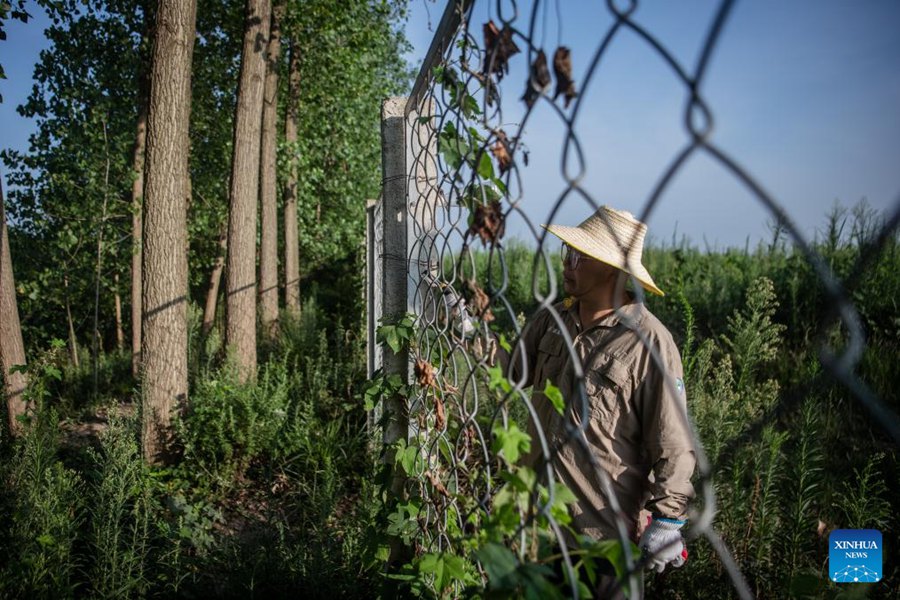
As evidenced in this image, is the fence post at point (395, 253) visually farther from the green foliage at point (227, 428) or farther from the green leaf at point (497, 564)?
the green foliage at point (227, 428)

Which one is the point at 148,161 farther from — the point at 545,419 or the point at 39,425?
the point at 545,419

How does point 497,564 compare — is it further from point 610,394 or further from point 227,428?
point 227,428

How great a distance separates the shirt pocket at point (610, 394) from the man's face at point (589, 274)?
303 millimetres

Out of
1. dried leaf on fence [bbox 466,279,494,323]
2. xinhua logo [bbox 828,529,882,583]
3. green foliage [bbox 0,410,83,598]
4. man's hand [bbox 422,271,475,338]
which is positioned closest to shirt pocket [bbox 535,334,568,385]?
man's hand [bbox 422,271,475,338]

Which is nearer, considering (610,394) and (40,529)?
(610,394)

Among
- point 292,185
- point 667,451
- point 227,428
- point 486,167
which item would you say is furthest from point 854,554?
point 292,185

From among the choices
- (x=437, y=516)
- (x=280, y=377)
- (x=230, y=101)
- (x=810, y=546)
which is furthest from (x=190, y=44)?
(x=230, y=101)

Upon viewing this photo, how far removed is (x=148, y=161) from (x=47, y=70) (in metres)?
5.21

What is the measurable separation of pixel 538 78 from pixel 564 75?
6 cm

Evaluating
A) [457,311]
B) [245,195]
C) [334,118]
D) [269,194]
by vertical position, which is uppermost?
[334,118]

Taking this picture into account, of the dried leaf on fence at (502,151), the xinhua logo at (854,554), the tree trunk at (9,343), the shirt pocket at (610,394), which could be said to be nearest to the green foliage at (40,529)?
the tree trunk at (9,343)

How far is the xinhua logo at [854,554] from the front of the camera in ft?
8.55

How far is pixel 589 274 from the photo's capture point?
7.20 ft

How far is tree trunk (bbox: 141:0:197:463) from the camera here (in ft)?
13.8
